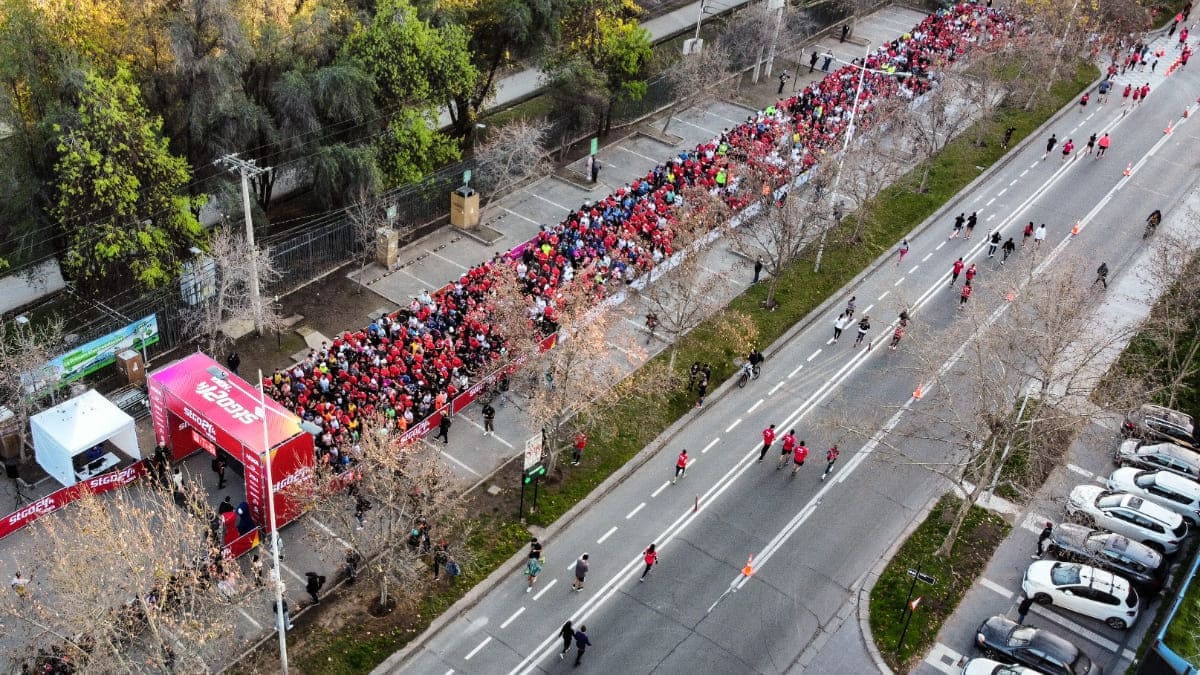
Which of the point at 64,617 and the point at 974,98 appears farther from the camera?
the point at 974,98

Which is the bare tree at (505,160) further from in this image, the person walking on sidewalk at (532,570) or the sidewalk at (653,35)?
the person walking on sidewalk at (532,570)

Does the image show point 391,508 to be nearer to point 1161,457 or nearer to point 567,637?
point 567,637

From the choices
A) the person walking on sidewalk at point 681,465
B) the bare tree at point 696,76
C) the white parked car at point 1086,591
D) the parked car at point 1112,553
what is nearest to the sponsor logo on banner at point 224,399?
the person walking on sidewalk at point 681,465

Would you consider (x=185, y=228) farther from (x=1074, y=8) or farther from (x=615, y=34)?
(x=1074, y=8)

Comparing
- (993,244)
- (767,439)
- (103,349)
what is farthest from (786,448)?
(103,349)

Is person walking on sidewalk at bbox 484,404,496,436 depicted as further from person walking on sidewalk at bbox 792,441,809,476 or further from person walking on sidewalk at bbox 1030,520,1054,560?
person walking on sidewalk at bbox 1030,520,1054,560

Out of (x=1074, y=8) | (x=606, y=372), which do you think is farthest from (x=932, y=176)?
(x=606, y=372)
